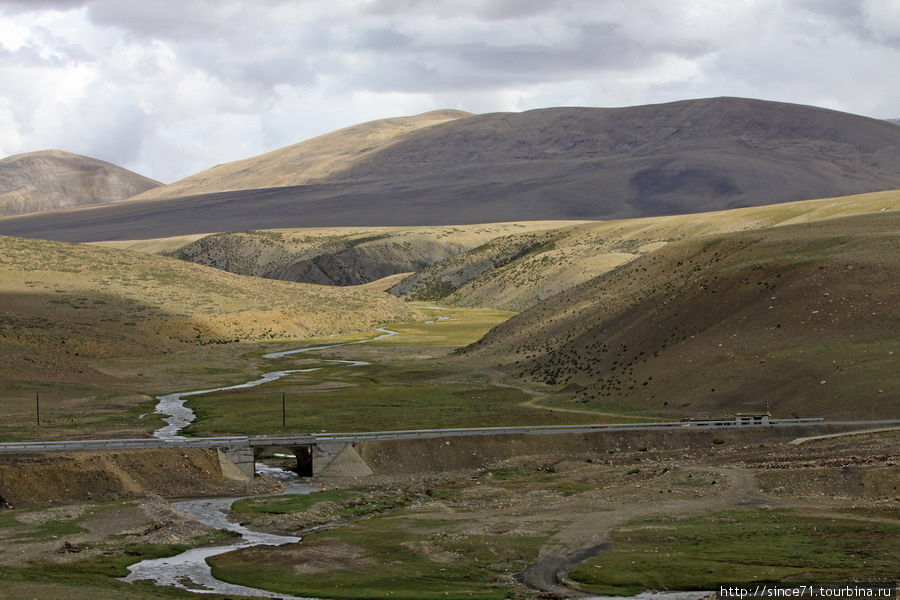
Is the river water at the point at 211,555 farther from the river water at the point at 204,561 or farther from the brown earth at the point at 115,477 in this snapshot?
the brown earth at the point at 115,477

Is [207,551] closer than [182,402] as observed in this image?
Yes

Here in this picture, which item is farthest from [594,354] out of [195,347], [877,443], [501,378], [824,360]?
[195,347]

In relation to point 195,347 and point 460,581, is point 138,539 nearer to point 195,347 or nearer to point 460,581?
point 460,581

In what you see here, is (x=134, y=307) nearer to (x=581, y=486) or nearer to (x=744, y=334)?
(x=744, y=334)

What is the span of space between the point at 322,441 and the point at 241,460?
14.5 feet

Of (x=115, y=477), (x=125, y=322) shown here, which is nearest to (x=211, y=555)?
(x=115, y=477)

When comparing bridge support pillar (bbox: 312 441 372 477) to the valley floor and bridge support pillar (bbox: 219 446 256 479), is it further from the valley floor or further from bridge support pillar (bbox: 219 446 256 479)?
bridge support pillar (bbox: 219 446 256 479)

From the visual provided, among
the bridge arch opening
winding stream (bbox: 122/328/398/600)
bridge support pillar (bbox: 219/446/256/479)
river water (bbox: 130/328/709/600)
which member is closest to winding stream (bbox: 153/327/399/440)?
winding stream (bbox: 122/328/398/600)

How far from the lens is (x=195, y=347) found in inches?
5340

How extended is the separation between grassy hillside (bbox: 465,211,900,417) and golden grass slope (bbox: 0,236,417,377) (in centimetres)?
3776

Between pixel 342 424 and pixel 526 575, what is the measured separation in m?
36.8

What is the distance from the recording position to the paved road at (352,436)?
202 ft

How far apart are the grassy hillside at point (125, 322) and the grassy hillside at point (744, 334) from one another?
31.2m

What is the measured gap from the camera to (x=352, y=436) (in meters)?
66.6
